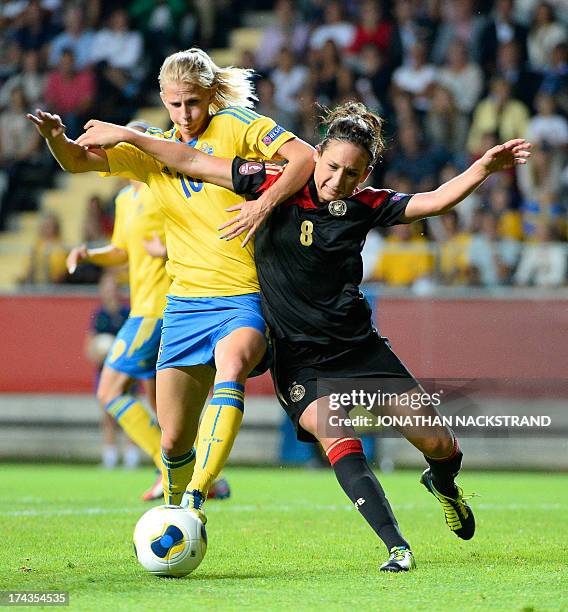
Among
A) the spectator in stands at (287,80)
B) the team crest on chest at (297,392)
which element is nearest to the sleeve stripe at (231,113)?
the team crest on chest at (297,392)

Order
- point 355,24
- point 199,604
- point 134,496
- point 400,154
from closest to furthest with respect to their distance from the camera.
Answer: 1. point 199,604
2. point 134,496
3. point 400,154
4. point 355,24

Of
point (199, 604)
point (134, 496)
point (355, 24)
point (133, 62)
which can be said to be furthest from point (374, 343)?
A: point (133, 62)

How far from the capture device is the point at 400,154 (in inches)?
594

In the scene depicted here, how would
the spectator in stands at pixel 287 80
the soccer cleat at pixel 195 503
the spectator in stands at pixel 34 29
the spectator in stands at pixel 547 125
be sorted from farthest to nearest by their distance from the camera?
the spectator in stands at pixel 34 29
the spectator in stands at pixel 287 80
the spectator in stands at pixel 547 125
the soccer cleat at pixel 195 503

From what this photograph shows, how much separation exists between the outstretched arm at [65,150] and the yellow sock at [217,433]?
4.01 feet

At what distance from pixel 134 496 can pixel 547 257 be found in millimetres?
5608

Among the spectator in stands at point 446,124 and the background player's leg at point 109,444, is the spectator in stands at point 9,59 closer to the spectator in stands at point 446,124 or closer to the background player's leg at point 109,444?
the spectator in stands at point 446,124

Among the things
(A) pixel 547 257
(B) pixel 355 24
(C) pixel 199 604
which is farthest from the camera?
(B) pixel 355 24

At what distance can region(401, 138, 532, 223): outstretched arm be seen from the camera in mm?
5441

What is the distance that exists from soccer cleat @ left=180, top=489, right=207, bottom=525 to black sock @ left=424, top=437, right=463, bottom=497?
121 centimetres

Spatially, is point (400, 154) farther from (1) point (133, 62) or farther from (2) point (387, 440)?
(1) point (133, 62)

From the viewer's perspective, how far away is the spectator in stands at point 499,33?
16.0 metres

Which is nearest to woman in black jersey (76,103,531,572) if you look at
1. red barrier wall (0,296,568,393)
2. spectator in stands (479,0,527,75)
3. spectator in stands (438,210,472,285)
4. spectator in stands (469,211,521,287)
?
red barrier wall (0,296,568,393)

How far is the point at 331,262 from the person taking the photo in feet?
18.4
